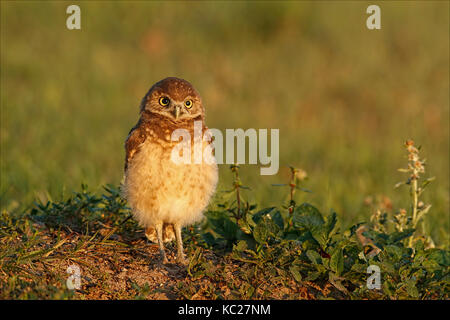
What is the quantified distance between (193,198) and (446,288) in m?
1.80

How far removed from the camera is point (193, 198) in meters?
4.48

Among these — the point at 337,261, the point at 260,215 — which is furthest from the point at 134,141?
the point at 337,261

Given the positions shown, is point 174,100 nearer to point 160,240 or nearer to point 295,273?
point 160,240

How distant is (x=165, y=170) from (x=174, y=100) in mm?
526

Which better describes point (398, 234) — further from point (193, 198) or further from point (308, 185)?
point (308, 185)

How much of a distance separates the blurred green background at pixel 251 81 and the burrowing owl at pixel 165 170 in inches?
94.4

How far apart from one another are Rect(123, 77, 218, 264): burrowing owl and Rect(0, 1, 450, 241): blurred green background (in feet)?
7.87

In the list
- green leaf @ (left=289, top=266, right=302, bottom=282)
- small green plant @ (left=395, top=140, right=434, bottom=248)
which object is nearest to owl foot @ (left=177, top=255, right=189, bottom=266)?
green leaf @ (left=289, top=266, right=302, bottom=282)

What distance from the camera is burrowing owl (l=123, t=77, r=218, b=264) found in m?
4.38

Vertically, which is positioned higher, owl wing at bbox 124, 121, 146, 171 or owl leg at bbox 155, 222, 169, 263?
owl wing at bbox 124, 121, 146, 171

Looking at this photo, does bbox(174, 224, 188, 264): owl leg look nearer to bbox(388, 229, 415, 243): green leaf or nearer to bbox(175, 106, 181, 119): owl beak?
bbox(175, 106, 181, 119): owl beak

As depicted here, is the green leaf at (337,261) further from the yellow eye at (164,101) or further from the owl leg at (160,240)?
the yellow eye at (164,101)

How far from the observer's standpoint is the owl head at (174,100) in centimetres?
451
